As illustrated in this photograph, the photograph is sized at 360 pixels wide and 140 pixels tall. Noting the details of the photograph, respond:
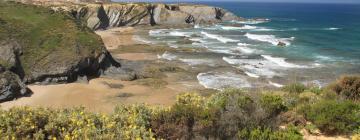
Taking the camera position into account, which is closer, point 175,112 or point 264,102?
point 175,112

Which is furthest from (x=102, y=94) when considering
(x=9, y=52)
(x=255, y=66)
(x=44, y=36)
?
(x=255, y=66)

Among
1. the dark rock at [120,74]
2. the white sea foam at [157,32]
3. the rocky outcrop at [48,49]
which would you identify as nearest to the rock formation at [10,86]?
the rocky outcrop at [48,49]

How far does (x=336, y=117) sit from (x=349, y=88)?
558 cm

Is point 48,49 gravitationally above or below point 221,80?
above

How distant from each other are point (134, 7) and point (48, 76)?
63.8 metres

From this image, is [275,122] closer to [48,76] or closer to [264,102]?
[264,102]

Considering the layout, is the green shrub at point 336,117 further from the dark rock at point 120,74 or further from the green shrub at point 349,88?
the dark rock at point 120,74

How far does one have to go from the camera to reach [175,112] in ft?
34.9

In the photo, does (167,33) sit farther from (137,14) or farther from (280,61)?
(280,61)

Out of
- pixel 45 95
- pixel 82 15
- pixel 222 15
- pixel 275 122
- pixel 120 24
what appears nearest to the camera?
pixel 275 122

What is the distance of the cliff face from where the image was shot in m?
86.9

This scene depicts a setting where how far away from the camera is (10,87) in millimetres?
31469

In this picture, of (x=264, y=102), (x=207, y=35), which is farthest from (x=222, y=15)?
(x=264, y=102)

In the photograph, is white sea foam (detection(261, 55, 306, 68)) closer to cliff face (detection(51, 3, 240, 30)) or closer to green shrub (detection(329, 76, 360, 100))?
green shrub (detection(329, 76, 360, 100))
